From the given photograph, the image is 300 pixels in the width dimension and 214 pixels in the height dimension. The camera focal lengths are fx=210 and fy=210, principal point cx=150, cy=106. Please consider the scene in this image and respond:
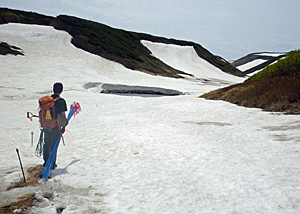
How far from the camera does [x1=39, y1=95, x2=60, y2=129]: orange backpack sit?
5133mm

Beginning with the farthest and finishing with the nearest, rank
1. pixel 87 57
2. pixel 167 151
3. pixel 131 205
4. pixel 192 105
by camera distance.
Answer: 1. pixel 87 57
2. pixel 192 105
3. pixel 167 151
4. pixel 131 205

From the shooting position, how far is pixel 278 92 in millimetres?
12133

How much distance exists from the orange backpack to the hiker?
3.6 inches

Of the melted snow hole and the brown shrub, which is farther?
the melted snow hole

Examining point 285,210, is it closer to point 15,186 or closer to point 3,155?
point 15,186

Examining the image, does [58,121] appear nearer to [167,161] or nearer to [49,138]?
[49,138]

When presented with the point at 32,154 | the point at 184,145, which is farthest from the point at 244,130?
the point at 32,154

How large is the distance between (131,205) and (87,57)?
40.5 meters

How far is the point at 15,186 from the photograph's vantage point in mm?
4582

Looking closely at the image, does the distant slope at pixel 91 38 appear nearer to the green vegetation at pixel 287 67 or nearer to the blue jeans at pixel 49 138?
the green vegetation at pixel 287 67

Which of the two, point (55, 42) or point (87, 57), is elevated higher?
point (55, 42)

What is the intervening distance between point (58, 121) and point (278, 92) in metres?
12.0

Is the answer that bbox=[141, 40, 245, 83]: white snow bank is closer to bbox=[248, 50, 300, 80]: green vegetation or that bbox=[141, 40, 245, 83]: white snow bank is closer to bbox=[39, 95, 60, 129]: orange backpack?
bbox=[248, 50, 300, 80]: green vegetation

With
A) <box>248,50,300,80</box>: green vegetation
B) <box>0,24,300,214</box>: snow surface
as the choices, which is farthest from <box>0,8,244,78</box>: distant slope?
<box>0,24,300,214</box>: snow surface
